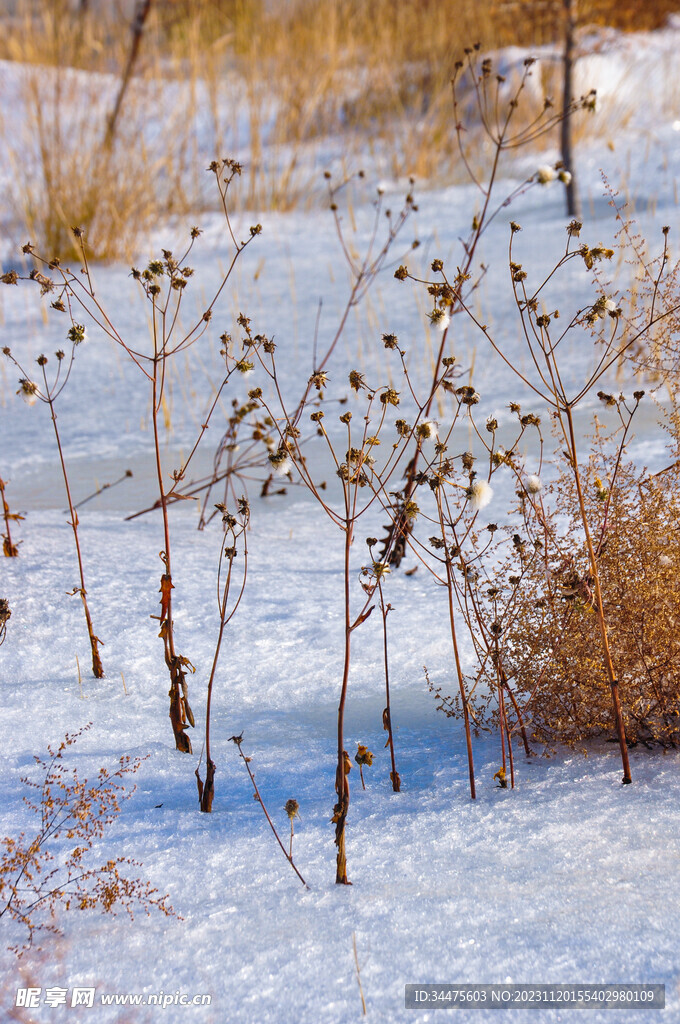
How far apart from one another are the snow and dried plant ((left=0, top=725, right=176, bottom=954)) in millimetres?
24

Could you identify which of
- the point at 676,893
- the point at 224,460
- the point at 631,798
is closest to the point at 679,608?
the point at 631,798

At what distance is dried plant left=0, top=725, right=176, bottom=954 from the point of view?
1.17 m

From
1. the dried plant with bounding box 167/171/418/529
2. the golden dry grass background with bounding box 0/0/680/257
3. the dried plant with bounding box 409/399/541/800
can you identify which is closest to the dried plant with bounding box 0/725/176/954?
the dried plant with bounding box 409/399/541/800

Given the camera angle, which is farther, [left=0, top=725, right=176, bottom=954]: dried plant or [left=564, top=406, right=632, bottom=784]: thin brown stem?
[left=564, top=406, right=632, bottom=784]: thin brown stem

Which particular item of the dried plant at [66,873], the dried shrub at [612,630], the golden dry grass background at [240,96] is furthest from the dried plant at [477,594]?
the golden dry grass background at [240,96]

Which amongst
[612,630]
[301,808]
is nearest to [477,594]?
[612,630]

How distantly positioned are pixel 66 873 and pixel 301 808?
0.36 meters

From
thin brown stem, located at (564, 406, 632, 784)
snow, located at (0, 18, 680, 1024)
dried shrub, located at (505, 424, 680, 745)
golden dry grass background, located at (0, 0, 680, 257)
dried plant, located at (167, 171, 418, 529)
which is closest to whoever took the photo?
snow, located at (0, 18, 680, 1024)

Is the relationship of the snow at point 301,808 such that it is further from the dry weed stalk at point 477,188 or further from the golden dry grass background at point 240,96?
the golden dry grass background at point 240,96

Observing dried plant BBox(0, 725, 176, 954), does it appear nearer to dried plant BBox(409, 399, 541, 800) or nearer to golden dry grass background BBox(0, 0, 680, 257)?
dried plant BBox(409, 399, 541, 800)

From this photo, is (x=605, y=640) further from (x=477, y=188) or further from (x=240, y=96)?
(x=240, y=96)

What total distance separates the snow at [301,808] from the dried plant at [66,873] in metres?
0.02

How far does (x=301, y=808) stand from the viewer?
141cm

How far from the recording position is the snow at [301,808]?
3.54ft
